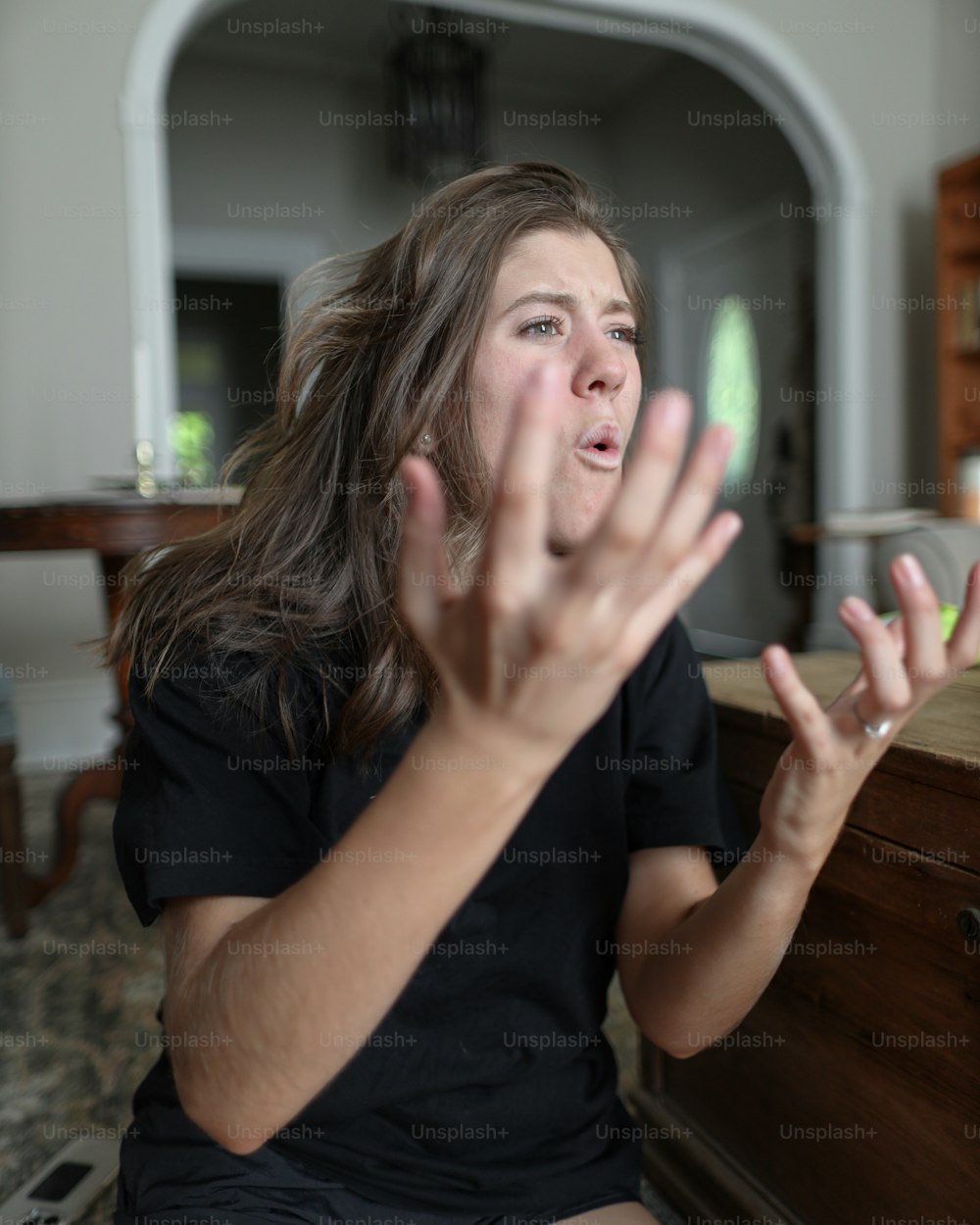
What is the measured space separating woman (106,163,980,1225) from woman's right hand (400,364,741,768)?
12 cm

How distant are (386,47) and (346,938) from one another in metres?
5.62

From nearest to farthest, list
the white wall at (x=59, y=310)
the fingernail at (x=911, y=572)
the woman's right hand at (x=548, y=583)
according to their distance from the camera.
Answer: the woman's right hand at (x=548, y=583)
the fingernail at (x=911, y=572)
the white wall at (x=59, y=310)

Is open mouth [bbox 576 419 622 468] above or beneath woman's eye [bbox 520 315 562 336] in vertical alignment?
beneath

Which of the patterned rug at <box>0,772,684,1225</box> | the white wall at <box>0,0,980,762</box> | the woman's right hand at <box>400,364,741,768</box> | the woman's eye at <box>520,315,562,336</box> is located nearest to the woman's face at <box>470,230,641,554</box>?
the woman's eye at <box>520,315,562,336</box>

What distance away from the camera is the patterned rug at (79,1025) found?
1.40 metres

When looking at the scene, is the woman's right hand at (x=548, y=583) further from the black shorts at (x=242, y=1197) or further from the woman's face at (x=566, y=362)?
the black shorts at (x=242, y=1197)

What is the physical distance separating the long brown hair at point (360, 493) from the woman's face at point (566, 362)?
2 cm

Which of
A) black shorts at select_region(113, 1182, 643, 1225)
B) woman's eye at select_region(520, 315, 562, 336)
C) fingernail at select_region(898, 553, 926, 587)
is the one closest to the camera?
fingernail at select_region(898, 553, 926, 587)

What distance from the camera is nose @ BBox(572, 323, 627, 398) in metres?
0.86

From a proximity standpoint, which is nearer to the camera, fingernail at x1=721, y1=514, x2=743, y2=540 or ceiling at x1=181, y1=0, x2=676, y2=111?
fingernail at x1=721, y1=514, x2=743, y2=540

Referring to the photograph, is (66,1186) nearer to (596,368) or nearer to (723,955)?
(723,955)

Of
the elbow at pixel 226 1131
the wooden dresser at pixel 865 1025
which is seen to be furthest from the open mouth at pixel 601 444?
the elbow at pixel 226 1131

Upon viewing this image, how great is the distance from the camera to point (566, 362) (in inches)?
35.1

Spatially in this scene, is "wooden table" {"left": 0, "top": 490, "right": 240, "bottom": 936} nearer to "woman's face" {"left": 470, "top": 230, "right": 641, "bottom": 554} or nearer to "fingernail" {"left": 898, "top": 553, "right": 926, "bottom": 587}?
"woman's face" {"left": 470, "top": 230, "right": 641, "bottom": 554}
